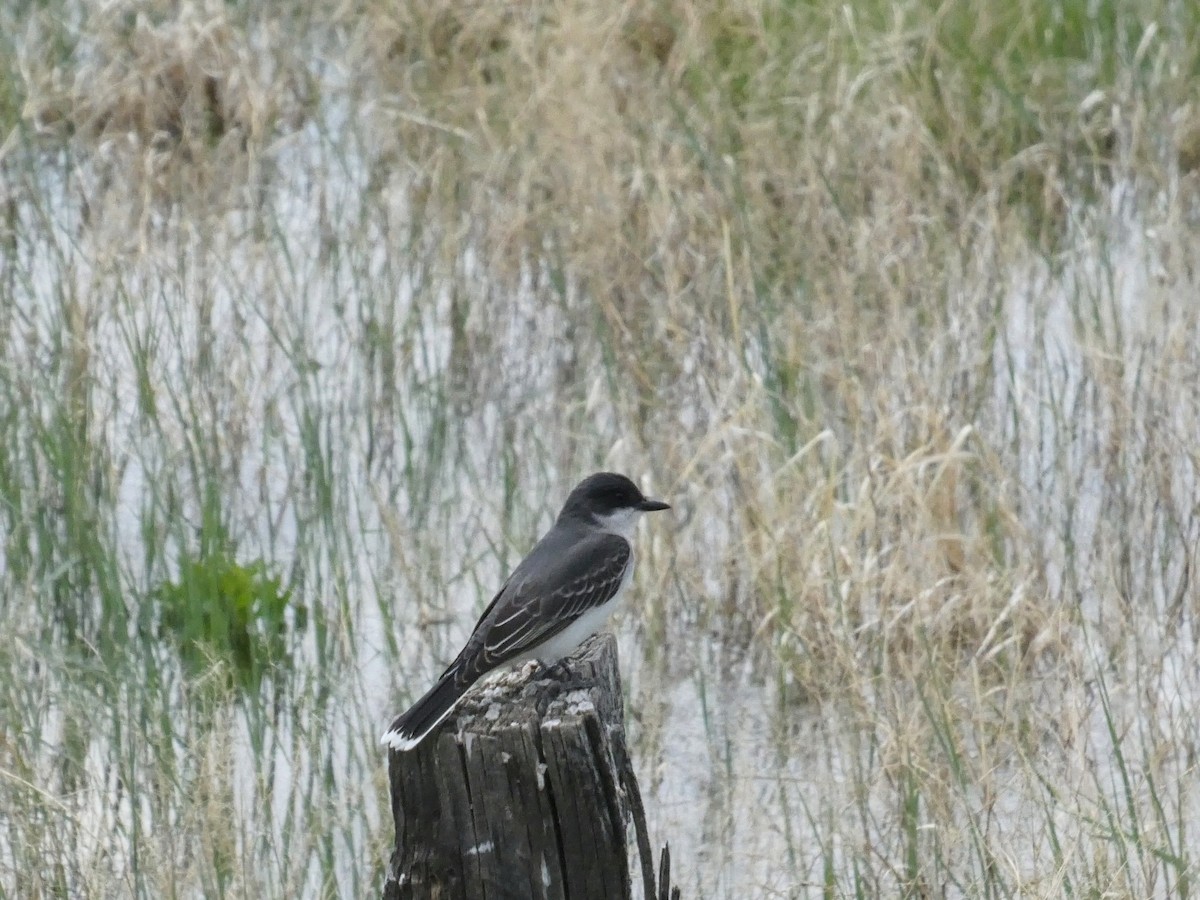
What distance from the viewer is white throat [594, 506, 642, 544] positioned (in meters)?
4.68

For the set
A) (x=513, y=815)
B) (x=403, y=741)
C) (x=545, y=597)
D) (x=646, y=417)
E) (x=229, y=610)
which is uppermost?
(x=646, y=417)

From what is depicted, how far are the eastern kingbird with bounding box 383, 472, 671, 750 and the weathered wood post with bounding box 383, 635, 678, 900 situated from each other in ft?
2.19

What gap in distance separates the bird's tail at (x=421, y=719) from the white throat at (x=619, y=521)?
1.30m

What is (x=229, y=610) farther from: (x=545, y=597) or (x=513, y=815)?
(x=513, y=815)

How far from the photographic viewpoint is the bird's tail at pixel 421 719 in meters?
3.02

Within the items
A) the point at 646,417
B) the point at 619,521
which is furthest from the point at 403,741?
the point at 646,417

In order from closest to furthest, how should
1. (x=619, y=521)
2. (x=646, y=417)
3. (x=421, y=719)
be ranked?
(x=421, y=719)
(x=619, y=521)
(x=646, y=417)

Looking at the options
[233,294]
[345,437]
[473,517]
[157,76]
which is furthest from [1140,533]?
[157,76]

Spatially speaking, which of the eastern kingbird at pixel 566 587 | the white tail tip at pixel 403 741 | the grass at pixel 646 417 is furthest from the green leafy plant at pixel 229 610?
the white tail tip at pixel 403 741

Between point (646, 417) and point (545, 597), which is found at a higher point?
point (646, 417)

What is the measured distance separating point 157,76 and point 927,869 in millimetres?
6007

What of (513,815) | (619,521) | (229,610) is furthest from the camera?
(229,610)

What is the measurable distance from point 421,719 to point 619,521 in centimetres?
165

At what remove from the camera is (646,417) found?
6.90m
